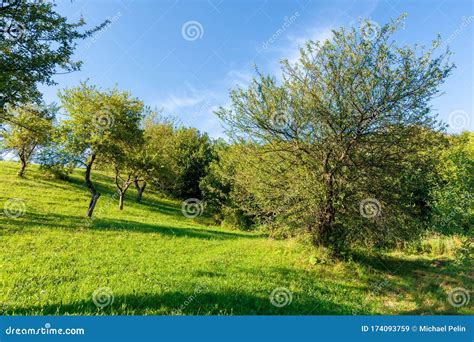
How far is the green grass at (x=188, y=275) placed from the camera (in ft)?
25.8

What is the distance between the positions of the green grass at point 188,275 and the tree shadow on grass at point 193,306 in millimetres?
31

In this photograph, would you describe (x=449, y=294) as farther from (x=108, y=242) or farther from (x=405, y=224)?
(x=108, y=242)

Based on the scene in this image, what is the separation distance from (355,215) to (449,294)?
16.4 feet

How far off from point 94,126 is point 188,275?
57.6 ft

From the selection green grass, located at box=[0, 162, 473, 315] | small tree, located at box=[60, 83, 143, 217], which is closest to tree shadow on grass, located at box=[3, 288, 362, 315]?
green grass, located at box=[0, 162, 473, 315]

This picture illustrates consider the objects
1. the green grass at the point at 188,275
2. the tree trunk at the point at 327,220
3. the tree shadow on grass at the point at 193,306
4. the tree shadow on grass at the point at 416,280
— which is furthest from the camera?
the tree trunk at the point at 327,220

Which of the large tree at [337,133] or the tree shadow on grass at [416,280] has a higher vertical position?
the large tree at [337,133]

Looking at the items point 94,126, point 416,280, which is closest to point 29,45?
point 94,126

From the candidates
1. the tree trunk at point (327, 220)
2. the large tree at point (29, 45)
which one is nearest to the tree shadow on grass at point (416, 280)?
the tree trunk at point (327, 220)

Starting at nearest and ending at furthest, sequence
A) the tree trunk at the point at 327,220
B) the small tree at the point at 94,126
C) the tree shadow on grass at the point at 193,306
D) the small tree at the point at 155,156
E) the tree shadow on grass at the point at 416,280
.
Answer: the tree shadow on grass at the point at 193,306, the tree shadow on grass at the point at 416,280, the tree trunk at the point at 327,220, the small tree at the point at 94,126, the small tree at the point at 155,156

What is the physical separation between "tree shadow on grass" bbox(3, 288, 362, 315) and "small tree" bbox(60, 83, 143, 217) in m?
17.7

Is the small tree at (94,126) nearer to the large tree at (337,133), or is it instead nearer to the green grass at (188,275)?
the green grass at (188,275)

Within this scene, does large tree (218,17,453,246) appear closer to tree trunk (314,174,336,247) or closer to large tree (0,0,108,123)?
tree trunk (314,174,336,247)

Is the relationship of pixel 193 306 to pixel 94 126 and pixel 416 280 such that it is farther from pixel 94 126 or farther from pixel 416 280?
pixel 94 126
